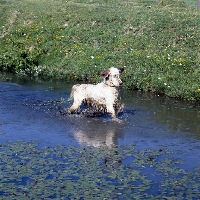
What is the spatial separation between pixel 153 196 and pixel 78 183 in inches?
49.1

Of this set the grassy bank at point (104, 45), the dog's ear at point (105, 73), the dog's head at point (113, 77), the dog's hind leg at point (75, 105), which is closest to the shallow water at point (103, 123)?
the dog's hind leg at point (75, 105)

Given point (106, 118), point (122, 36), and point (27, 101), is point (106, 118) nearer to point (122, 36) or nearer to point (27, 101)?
point (27, 101)

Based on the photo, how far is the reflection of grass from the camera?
8593 mm

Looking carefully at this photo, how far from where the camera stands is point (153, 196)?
8.55 metres

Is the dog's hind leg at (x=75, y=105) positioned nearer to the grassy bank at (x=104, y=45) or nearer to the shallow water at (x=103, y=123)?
the shallow water at (x=103, y=123)

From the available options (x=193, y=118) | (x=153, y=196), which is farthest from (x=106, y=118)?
(x=153, y=196)

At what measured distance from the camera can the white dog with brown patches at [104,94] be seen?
13320 mm

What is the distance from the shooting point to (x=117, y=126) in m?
13.1

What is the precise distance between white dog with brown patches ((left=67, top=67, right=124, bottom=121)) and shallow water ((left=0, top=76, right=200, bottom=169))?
0.28 metres

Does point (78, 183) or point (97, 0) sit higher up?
point (97, 0)

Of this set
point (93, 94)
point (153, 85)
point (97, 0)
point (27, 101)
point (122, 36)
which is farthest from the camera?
point (97, 0)

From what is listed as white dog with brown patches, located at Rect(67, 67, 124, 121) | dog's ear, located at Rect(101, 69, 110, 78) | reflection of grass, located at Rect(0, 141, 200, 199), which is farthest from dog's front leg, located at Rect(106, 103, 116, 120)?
reflection of grass, located at Rect(0, 141, 200, 199)

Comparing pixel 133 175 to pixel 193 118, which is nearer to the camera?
pixel 133 175

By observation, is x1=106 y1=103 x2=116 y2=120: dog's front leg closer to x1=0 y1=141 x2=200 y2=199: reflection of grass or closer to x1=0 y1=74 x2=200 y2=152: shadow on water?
x1=0 y1=74 x2=200 y2=152: shadow on water
